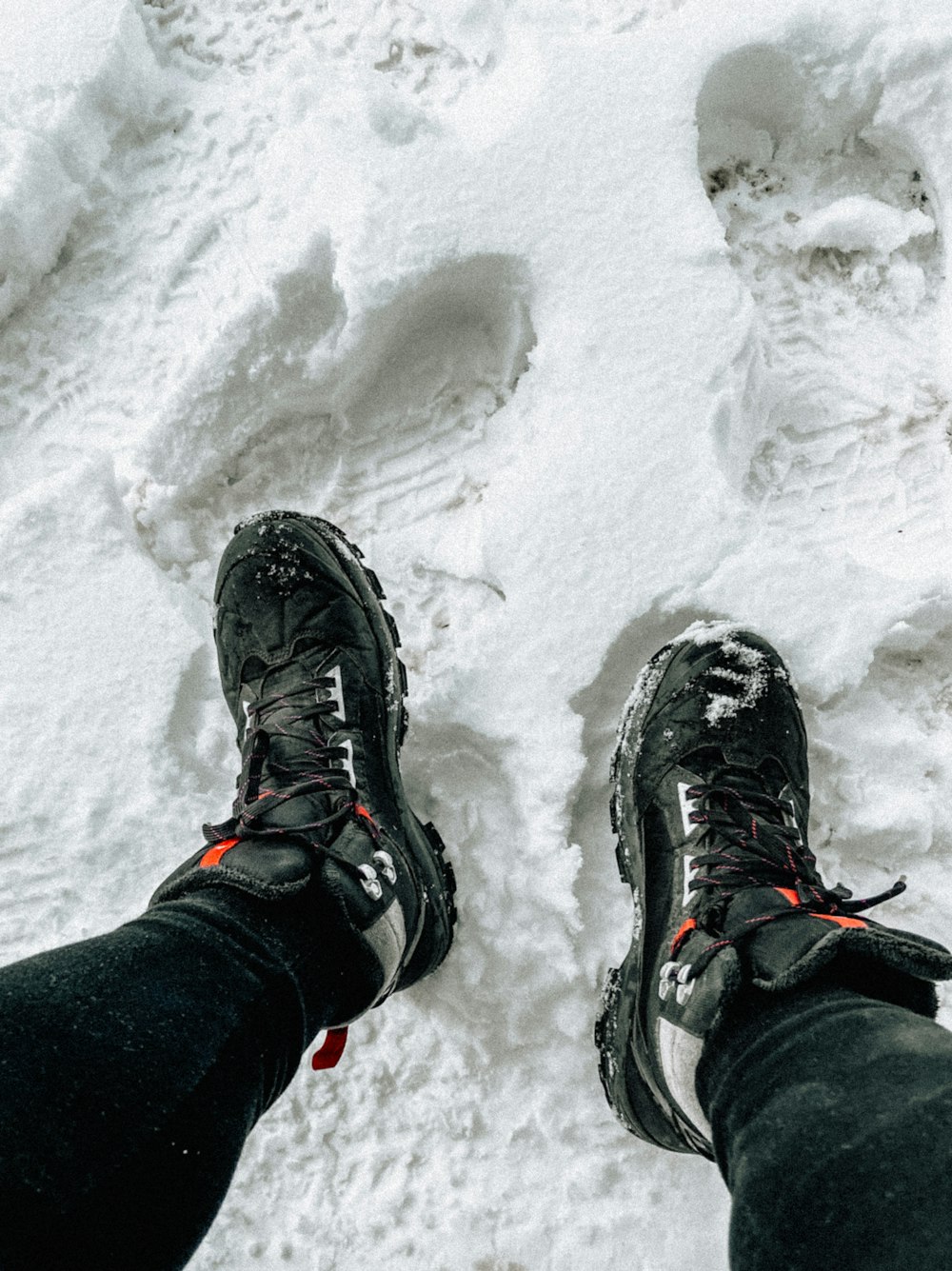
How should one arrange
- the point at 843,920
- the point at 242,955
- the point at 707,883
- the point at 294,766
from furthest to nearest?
the point at 294,766 < the point at 707,883 < the point at 843,920 < the point at 242,955

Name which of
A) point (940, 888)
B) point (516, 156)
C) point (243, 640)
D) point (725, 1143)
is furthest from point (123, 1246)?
point (516, 156)

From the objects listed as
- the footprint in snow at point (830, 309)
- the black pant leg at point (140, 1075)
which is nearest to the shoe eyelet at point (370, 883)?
the black pant leg at point (140, 1075)

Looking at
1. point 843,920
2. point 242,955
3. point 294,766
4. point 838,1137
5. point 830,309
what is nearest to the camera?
point 838,1137

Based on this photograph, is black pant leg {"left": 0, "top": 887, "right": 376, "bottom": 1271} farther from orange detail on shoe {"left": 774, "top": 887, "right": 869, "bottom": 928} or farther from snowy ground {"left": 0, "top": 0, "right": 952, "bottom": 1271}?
orange detail on shoe {"left": 774, "top": 887, "right": 869, "bottom": 928}

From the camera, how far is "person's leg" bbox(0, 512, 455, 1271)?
69 centimetres

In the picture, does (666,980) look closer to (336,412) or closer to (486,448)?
(486,448)

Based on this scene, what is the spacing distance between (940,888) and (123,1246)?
1148 mm

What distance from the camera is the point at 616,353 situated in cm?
132

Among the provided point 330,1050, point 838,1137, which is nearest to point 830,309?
point 838,1137

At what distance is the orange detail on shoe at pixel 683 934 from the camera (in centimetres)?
108

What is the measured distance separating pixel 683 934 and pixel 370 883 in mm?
410

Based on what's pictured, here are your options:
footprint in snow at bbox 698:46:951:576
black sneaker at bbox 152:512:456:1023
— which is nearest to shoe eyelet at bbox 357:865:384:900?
black sneaker at bbox 152:512:456:1023

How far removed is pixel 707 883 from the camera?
113cm

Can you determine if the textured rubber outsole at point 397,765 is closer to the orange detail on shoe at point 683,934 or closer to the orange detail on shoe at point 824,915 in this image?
the orange detail on shoe at point 683,934
